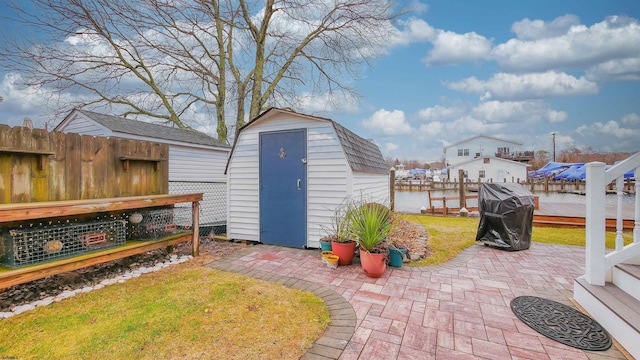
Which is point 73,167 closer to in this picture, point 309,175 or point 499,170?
point 309,175

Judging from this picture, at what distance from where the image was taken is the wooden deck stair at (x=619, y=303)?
2031mm

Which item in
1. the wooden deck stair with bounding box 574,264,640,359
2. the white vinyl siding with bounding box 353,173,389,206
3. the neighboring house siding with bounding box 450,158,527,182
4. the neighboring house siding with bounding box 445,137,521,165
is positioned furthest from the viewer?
the neighboring house siding with bounding box 445,137,521,165

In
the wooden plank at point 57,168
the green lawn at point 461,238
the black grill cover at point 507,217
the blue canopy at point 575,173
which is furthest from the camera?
the blue canopy at point 575,173

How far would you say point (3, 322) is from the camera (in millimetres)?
2520

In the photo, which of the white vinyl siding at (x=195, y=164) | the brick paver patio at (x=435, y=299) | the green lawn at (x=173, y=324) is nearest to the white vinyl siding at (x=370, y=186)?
the brick paver patio at (x=435, y=299)

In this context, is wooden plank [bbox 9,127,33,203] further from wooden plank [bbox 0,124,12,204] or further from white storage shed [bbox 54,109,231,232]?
white storage shed [bbox 54,109,231,232]

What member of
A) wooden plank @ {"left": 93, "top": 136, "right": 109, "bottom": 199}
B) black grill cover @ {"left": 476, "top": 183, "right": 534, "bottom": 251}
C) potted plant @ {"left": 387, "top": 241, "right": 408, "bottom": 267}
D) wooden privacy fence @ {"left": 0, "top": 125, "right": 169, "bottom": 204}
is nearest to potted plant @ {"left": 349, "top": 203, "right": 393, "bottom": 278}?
potted plant @ {"left": 387, "top": 241, "right": 408, "bottom": 267}

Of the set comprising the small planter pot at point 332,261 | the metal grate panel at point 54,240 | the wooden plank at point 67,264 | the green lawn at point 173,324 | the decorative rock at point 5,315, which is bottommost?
the decorative rock at point 5,315

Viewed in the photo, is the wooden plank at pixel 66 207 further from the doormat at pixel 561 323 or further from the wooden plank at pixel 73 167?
the doormat at pixel 561 323

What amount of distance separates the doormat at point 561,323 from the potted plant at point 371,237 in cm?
151

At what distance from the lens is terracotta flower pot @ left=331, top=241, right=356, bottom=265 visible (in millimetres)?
4027

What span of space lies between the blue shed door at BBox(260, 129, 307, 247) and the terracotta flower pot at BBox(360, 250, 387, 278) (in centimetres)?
173

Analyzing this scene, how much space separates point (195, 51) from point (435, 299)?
13.7 meters

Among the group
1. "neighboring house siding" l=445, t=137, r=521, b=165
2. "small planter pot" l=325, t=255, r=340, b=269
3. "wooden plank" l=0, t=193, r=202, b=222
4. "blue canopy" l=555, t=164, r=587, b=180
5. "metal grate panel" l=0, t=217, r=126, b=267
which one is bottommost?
"small planter pot" l=325, t=255, r=340, b=269
